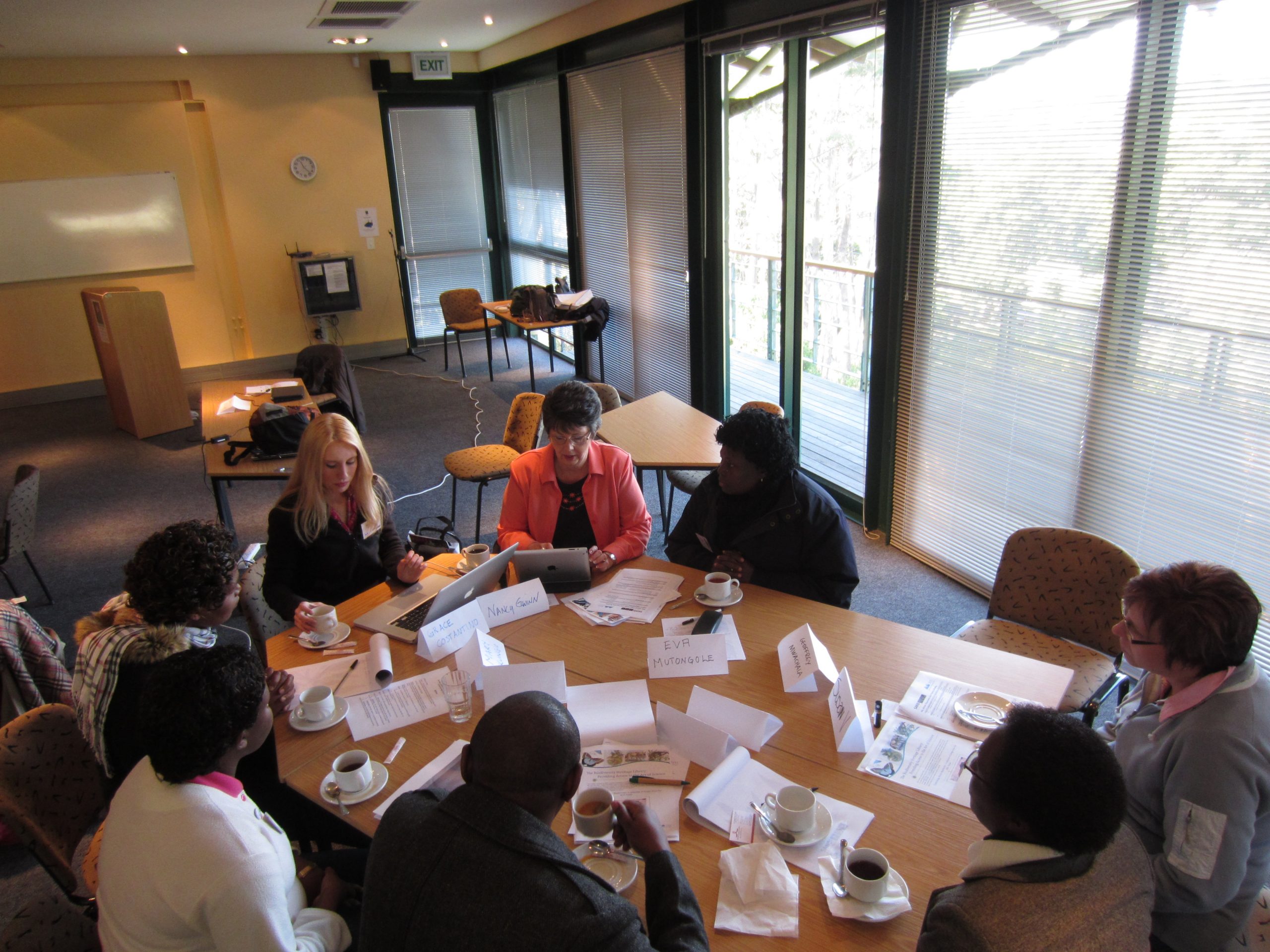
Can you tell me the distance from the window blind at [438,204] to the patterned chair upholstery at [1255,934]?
9.62 m

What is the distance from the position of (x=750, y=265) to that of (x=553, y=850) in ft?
16.0

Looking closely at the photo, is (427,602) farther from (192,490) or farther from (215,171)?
(215,171)

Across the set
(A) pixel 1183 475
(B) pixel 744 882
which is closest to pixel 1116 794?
(B) pixel 744 882

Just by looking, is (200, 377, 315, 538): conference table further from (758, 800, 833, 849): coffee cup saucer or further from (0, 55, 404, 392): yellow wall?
(0, 55, 404, 392): yellow wall

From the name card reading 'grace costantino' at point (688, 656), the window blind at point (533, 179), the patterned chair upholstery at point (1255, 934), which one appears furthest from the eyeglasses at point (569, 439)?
the window blind at point (533, 179)

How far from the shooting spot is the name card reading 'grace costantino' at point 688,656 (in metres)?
2.29

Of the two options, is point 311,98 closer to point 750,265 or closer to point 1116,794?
point 750,265

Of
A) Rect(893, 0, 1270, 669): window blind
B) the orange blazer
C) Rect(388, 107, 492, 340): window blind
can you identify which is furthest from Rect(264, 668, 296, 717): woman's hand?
Rect(388, 107, 492, 340): window blind

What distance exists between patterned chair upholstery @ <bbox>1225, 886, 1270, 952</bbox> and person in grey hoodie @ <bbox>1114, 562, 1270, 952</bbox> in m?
0.03

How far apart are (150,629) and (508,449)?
290cm

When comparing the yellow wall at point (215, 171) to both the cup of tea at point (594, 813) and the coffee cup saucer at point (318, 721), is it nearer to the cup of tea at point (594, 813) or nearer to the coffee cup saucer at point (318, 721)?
the coffee cup saucer at point (318, 721)

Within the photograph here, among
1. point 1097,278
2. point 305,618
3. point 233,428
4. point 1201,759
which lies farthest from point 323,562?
point 1097,278

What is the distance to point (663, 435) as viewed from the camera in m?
4.43

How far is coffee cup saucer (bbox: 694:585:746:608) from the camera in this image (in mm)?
2627
